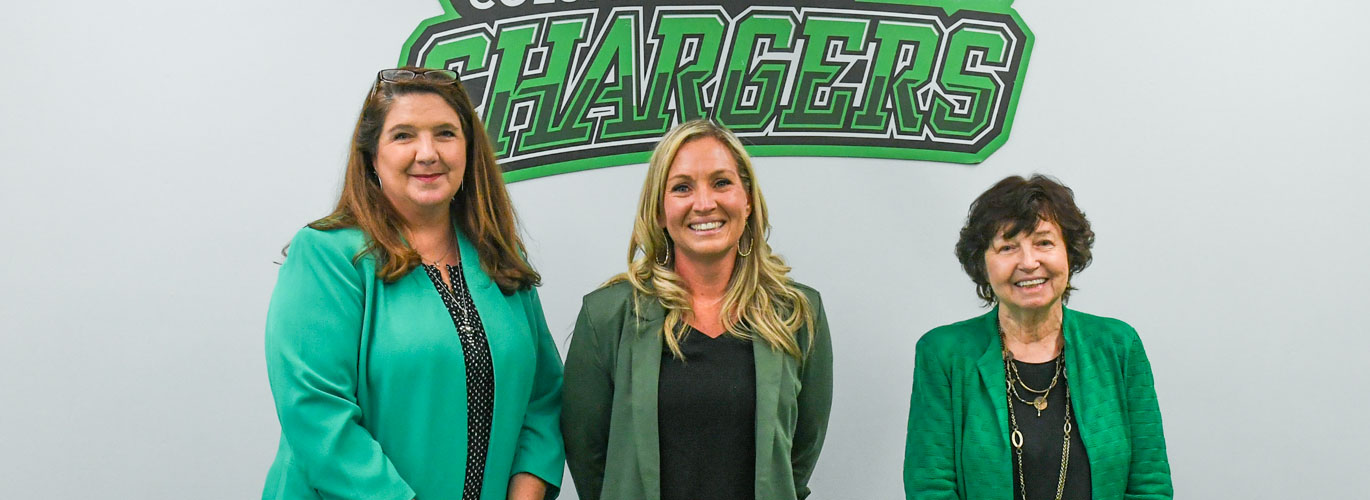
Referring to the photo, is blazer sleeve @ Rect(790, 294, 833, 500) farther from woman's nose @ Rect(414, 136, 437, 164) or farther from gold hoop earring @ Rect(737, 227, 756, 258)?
woman's nose @ Rect(414, 136, 437, 164)

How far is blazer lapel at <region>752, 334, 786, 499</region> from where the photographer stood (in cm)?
202

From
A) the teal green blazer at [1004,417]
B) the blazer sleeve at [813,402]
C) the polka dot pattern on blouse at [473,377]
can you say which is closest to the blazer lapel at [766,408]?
the blazer sleeve at [813,402]

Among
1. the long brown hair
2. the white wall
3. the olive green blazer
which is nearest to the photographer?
the long brown hair

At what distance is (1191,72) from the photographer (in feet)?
9.27

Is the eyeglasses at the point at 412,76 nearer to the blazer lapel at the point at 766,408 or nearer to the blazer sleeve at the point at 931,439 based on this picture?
the blazer lapel at the point at 766,408

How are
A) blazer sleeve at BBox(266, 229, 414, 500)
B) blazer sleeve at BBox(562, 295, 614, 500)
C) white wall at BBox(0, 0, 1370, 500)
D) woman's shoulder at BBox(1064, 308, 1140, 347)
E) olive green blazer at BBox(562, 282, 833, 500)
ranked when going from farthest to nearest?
white wall at BBox(0, 0, 1370, 500), woman's shoulder at BBox(1064, 308, 1140, 347), blazer sleeve at BBox(562, 295, 614, 500), olive green blazer at BBox(562, 282, 833, 500), blazer sleeve at BBox(266, 229, 414, 500)

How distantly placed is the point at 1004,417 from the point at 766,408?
0.53 meters

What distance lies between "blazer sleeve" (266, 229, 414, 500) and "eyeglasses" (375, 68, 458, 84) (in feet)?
1.09

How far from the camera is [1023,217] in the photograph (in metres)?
2.20

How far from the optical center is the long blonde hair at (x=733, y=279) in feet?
6.91

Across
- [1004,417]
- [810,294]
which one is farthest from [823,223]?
[1004,417]

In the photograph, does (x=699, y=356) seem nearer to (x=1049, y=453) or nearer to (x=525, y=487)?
(x=525, y=487)

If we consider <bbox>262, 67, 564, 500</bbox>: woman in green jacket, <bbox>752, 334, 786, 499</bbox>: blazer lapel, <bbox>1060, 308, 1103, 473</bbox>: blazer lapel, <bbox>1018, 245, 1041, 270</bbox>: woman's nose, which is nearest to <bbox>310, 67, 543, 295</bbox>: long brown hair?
<bbox>262, 67, 564, 500</bbox>: woman in green jacket

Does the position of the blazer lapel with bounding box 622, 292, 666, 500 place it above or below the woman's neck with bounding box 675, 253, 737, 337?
below
